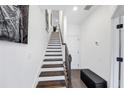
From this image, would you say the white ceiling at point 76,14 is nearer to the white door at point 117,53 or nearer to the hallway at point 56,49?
the hallway at point 56,49

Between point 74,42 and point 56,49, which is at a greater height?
point 74,42

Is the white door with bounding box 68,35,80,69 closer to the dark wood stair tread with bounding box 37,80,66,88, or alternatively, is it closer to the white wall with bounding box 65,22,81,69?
the white wall with bounding box 65,22,81,69

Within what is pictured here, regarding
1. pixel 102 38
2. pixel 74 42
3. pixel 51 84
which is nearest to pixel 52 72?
pixel 51 84

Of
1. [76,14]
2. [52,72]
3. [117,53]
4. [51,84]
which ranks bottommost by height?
[51,84]

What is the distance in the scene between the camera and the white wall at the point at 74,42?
6438 millimetres

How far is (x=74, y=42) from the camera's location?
650cm

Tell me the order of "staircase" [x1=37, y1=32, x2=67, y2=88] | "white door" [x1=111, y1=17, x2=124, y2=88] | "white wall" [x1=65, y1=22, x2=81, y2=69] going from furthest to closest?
"white wall" [x1=65, y1=22, x2=81, y2=69]
"staircase" [x1=37, y1=32, x2=67, y2=88]
"white door" [x1=111, y1=17, x2=124, y2=88]

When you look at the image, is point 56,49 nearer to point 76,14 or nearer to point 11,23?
point 76,14

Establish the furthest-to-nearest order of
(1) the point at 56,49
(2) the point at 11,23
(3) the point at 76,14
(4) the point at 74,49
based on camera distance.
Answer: (4) the point at 74,49 < (1) the point at 56,49 < (3) the point at 76,14 < (2) the point at 11,23

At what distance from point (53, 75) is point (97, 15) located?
2.79 metres

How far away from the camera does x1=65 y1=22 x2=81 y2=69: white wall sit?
21.1 feet

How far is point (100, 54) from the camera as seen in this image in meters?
3.91

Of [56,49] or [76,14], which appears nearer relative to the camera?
[76,14]

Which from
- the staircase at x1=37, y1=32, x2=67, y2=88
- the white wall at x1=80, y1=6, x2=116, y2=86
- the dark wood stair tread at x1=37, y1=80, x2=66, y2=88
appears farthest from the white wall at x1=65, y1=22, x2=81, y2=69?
the dark wood stair tread at x1=37, y1=80, x2=66, y2=88
